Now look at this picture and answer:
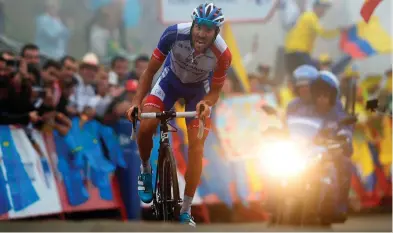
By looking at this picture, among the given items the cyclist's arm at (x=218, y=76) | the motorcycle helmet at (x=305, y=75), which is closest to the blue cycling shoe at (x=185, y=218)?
the cyclist's arm at (x=218, y=76)

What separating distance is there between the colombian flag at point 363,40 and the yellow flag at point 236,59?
6.54 ft

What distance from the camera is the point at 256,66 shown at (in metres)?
15.0

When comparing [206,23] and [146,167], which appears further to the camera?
[146,167]

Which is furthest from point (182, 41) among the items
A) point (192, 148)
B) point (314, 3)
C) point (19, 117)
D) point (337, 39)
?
point (337, 39)

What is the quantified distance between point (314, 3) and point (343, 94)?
4.66ft

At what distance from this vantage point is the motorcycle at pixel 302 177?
488 inches

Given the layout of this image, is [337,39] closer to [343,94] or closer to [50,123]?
[343,94]

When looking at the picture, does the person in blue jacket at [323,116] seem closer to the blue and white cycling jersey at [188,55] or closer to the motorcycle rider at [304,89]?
the motorcycle rider at [304,89]

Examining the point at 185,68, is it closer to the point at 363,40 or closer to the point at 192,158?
the point at 192,158

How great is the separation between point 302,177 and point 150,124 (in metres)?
3.54

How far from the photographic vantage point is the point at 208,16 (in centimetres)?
903

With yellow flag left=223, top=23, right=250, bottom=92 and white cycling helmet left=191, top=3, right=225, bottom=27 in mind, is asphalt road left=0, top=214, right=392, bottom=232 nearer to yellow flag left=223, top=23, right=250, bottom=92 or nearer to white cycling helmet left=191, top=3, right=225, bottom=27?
white cycling helmet left=191, top=3, right=225, bottom=27

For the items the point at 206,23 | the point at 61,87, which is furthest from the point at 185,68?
the point at 61,87

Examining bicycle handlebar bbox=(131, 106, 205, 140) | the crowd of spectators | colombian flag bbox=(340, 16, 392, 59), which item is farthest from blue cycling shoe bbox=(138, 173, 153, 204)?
colombian flag bbox=(340, 16, 392, 59)
